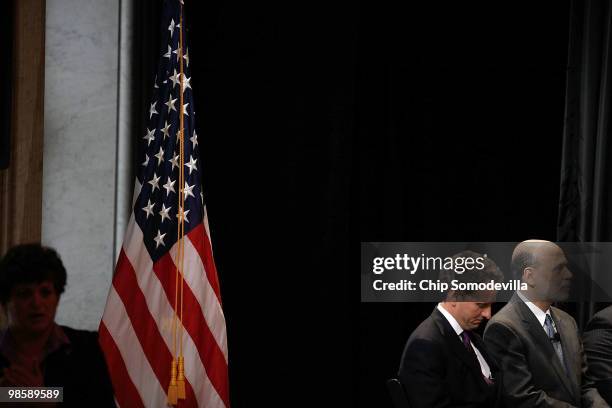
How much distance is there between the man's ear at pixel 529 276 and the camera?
427 cm

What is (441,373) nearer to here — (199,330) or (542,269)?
(542,269)

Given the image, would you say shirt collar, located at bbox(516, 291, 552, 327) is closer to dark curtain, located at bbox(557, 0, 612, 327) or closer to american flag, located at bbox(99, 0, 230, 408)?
dark curtain, located at bbox(557, 0, 612, 327)

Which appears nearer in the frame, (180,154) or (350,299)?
(180,154)

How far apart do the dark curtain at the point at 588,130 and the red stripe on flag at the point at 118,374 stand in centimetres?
227

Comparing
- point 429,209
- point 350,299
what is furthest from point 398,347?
point 429,209

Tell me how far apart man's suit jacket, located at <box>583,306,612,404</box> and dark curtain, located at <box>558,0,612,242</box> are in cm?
52

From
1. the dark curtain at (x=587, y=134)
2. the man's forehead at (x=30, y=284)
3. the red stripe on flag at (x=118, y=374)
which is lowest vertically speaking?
the red stripe on flag at (x=118, y=374)

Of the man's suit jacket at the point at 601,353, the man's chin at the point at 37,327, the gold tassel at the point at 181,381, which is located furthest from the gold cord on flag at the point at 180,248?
the man's suit jacket at the point at 601,353

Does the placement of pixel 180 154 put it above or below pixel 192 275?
above

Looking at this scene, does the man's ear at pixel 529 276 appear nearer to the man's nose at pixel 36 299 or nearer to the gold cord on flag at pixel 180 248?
the gold cord on flag at pixel 180 248

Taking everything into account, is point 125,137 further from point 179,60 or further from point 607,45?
point 607,45

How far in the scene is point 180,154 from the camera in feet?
14.0

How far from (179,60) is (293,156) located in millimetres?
820

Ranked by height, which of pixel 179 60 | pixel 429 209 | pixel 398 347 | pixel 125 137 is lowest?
pixel 398 347
